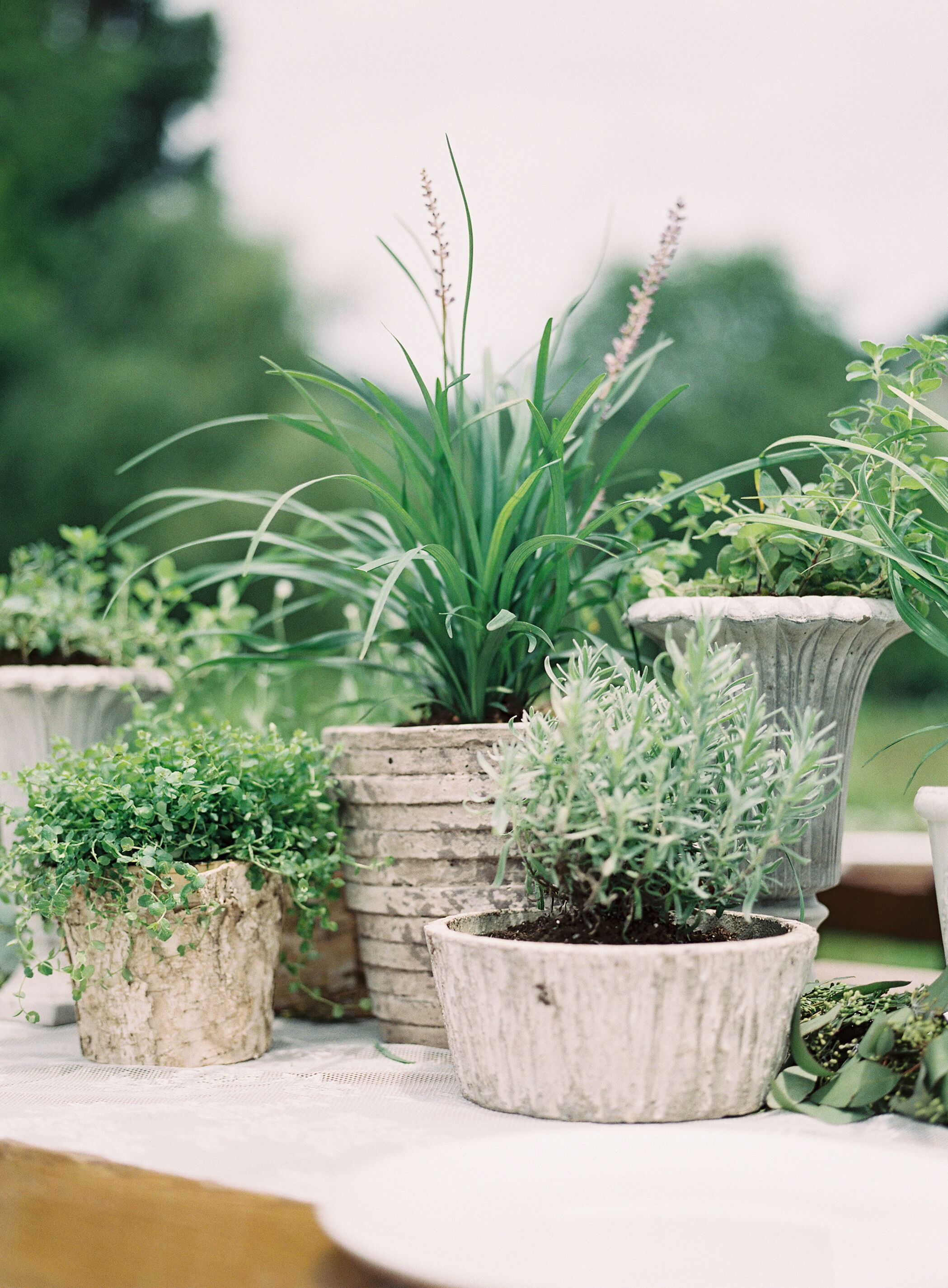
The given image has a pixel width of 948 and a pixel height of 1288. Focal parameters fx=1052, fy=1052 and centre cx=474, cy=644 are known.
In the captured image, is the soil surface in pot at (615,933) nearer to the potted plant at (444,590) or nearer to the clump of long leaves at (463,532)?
the potted plant at (444,590)

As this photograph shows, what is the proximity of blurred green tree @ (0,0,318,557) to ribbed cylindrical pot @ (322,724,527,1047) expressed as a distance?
7.38 m

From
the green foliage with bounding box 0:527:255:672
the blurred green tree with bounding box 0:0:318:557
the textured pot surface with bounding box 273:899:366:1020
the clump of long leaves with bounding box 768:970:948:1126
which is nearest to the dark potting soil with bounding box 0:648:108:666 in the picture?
the green foliage with bounding box 0:527:255:672

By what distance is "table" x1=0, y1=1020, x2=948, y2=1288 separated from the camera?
2.33 feet

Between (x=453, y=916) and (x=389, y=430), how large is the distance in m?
0.56

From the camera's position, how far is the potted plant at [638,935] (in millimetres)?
914

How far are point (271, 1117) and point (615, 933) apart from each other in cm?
37

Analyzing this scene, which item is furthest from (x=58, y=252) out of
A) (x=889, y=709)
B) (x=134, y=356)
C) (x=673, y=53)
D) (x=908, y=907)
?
(x=908, y=907)

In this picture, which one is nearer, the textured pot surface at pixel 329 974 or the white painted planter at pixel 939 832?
the white painted planter at pixel 939 832

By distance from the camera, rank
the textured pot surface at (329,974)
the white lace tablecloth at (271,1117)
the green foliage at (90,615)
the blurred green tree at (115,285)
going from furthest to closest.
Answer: the blurred green tree at (115,285)
the green foliage at (90,615)
the textured pot surface at (329,974)
the white lace tablecloth at (271,1117)

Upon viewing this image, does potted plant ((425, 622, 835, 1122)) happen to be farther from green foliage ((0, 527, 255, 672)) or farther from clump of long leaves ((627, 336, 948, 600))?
green foliage ((0, 527, 255, 672))

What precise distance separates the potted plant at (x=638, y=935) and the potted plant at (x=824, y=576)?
0.23 metres

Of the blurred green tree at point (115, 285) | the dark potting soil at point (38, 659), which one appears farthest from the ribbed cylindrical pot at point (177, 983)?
the blurred green tree at point (115, 285)

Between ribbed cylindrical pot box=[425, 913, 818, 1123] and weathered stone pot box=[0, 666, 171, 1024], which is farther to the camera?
weathered stone pot box=[0, 666, 171, 1024]

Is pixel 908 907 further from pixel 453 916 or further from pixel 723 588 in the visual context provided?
pixel 453 916
